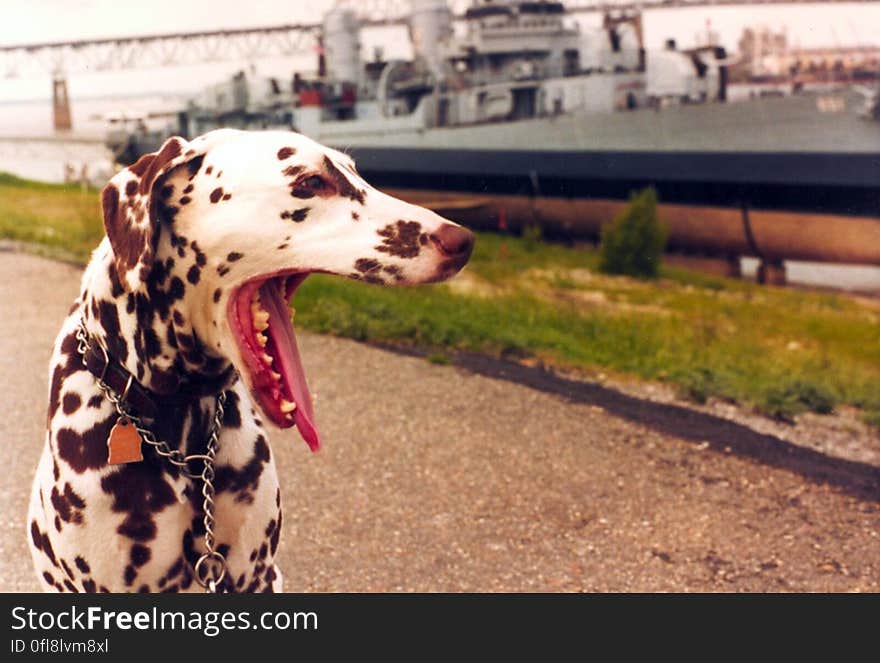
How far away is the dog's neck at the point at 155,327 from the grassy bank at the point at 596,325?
6.29 metres

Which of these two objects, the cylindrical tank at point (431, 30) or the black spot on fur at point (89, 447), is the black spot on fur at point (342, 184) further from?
the cylindrical tank at point (431, 30)

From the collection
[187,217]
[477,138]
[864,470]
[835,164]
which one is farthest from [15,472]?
[835,164]

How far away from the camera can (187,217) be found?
2375 mm

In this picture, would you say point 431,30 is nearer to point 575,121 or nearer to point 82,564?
point 575,121

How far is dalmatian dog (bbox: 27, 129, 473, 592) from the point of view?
2348 mm

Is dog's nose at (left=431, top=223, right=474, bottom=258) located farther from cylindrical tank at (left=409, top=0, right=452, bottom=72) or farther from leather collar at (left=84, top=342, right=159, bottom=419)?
cylindrical tank at (left=409, top=0, right=452, bottom=72)

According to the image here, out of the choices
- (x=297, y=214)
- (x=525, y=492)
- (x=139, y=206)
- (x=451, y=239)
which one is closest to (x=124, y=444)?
(x=139, y=206)

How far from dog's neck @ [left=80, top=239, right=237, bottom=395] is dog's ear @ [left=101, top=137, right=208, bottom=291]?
4 cm

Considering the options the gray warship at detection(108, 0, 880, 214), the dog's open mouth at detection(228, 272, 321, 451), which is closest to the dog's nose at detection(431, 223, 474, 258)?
the dog's open mouth at detection(228, 272, 321, 451)

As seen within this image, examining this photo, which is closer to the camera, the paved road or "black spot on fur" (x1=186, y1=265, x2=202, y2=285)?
"black spot on fur" (x1=186, y1=265, x2=202, y2=285)

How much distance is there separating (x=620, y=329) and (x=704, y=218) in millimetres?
9743

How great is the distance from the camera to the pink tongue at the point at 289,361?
96.2 inches
